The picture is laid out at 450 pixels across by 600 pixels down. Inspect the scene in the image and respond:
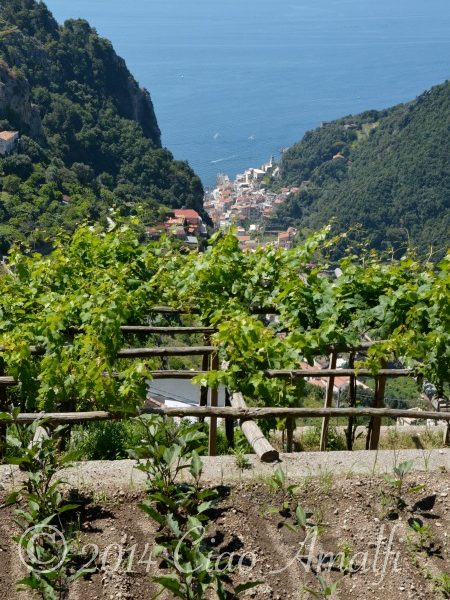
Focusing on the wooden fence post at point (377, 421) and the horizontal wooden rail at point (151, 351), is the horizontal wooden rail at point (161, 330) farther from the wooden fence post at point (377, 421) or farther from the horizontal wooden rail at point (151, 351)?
the wooden fence post at point (377, 421)

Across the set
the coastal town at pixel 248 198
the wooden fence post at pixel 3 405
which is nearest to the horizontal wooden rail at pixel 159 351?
the wooden fence post at pixel 3 405

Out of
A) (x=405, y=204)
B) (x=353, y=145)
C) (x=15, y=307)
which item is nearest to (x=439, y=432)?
(x=15, y=307)

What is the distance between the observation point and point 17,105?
74750 millimetres

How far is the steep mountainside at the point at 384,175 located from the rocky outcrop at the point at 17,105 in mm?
33182

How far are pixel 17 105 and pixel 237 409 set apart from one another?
76236 millimetres

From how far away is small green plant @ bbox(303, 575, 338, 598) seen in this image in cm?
310

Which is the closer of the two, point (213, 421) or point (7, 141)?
point (213, 421)

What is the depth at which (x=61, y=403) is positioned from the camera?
4961 millimetres

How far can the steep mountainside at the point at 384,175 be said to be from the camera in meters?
81.4

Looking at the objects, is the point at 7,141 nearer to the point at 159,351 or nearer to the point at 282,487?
the point at 159,351

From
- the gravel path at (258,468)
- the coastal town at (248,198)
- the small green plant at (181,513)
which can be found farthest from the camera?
the coastal town at (248,198)

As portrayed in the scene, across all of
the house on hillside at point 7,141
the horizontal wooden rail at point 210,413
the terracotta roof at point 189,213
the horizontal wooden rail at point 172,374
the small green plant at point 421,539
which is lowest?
the small green plant at point 421,539

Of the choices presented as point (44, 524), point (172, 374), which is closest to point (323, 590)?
point (44, 524)

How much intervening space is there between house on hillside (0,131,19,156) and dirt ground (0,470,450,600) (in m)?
66.9
